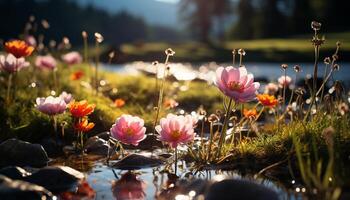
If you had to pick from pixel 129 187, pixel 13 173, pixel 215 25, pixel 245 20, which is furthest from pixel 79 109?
pixel 215 25

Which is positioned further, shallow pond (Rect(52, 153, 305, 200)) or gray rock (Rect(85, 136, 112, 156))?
gray rock (Rect(85, 136, 112, 156))

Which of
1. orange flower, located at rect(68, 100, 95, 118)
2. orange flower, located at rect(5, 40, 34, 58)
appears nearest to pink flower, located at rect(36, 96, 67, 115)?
orange flower, located at rect(68, 100, 95, 118)

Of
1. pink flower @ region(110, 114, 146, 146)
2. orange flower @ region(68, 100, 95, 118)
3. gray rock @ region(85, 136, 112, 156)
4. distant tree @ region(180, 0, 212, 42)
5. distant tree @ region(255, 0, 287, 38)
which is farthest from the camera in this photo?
distant tree @ region(255, 0, 287, 38)

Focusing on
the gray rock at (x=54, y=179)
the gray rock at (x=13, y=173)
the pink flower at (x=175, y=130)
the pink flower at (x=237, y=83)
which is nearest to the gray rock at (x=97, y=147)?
the gray rock at (x=54, y=179)

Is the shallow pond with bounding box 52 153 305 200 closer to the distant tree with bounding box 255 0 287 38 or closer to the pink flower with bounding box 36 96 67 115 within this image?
the pink flower with bounding box 36 96 67 115

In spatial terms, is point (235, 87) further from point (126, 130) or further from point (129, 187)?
point (129, 187)

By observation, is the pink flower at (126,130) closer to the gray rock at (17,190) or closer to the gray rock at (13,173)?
the gray rock at (13,173)

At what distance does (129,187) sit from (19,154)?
4.55 ft

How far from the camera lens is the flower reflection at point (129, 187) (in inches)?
161

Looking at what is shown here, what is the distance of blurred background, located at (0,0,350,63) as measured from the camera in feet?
129

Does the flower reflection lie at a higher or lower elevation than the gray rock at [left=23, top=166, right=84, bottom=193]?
lower

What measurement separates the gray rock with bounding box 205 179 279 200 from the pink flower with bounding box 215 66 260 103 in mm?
677

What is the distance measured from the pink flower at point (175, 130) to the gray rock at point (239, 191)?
1.85 ft

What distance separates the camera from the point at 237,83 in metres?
4.21
